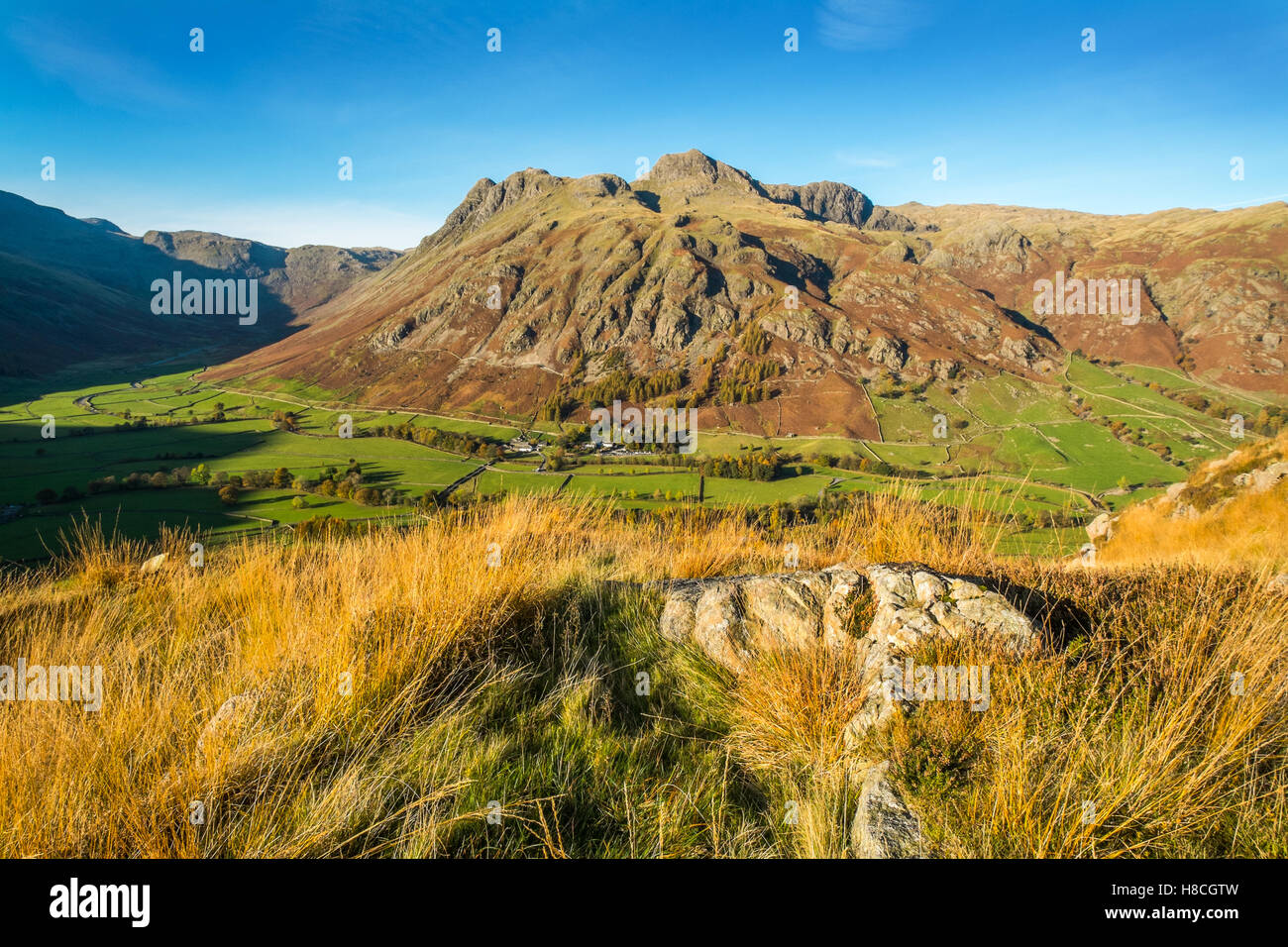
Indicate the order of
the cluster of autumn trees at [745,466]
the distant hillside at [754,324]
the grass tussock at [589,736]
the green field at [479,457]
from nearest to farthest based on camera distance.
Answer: the grass tussock at [589,736] < the green field at [479,457] < the cluster of autumn trees at [745,466] < the distant hillside at [754,324]

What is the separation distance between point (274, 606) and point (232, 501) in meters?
65.8

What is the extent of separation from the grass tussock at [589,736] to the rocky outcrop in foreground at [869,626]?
0.45ft

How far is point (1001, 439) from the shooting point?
95062 mm

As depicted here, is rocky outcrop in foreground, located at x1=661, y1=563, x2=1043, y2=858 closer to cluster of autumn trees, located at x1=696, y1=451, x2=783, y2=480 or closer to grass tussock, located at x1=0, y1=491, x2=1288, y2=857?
grass tussock, located at x1=0, y1=491, x2=1288, y2=857

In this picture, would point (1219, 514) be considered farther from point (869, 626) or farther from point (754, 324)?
point (754, 324)

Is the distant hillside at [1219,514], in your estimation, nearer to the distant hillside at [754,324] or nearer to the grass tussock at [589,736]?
the grass tussock at [589,736]

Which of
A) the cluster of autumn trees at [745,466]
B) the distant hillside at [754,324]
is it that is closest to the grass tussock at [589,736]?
the cluster of autumn trees at [745,466]

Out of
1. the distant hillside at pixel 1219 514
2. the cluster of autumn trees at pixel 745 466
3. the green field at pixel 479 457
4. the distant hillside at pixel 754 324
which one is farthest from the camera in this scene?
the distant hillside at pixel 754 324

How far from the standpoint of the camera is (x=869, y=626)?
4.04m

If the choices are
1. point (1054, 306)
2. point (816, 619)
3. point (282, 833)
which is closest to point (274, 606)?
point (282, 833)

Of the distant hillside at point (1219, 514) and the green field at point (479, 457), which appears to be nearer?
the distant hillside at point (1219, 514)

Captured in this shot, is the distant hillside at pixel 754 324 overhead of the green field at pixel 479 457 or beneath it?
overhead

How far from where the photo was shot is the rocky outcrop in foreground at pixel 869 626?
2625 mm
